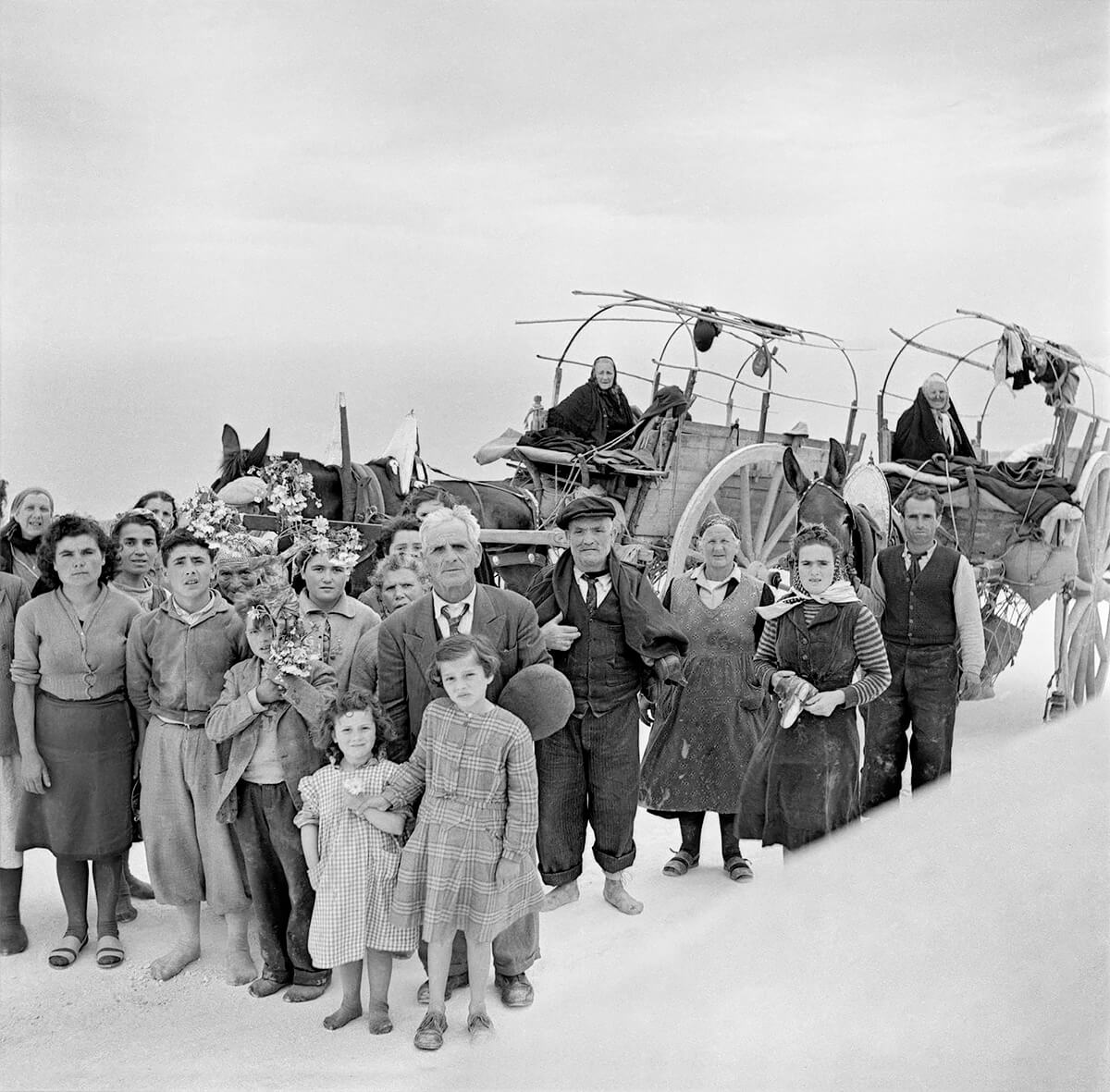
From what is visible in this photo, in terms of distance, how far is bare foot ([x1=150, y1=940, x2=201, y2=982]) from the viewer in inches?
126

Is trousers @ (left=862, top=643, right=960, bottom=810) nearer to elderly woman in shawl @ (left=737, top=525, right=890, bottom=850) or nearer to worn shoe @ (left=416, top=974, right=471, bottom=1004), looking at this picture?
elderly woman in shawl @ (left=737, top=525, right=890, bottom=850)

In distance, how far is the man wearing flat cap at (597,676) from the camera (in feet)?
11.4

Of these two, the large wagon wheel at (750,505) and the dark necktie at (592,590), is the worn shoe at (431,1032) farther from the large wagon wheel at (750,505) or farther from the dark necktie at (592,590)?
the large wagon wheel at (750,505)

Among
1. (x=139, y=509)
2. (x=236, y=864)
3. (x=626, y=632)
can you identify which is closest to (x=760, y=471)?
(x=626, y=632)

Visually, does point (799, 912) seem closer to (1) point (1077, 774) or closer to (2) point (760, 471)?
(1) point (1077, 774)

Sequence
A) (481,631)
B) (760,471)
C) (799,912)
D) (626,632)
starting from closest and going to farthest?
(799,912) → (481,631) → (626,632) → (760,471)

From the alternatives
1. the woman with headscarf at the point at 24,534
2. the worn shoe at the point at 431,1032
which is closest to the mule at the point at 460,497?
the woman with headscarf at the point at 24,534

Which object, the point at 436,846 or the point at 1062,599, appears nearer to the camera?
the point at 436,846

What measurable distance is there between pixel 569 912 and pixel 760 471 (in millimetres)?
3599

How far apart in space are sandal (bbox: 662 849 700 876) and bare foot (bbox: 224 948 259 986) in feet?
4.94

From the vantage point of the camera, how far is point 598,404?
7.00 m

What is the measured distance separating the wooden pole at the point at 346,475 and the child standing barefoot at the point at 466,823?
3.04 m

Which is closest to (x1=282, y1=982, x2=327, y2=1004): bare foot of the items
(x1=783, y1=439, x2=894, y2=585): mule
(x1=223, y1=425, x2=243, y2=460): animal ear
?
(x1=783, y1=439, x2=894, y2=585): mule

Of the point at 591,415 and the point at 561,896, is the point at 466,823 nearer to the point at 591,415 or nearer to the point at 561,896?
the point at 561,896
